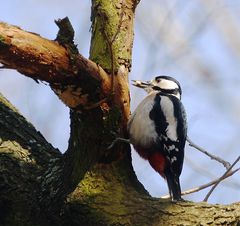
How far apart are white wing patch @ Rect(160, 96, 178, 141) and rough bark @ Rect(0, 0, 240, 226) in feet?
1.89

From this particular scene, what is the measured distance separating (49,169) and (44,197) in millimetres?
160

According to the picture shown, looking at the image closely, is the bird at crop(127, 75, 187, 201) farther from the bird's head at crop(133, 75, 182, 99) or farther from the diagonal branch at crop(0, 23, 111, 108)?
the diagonal branch at crop(0, 23, 111, 108)

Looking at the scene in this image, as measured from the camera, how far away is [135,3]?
124 inches

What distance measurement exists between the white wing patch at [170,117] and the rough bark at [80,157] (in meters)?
0.58

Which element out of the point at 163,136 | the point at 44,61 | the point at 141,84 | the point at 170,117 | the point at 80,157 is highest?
the point at 141,84

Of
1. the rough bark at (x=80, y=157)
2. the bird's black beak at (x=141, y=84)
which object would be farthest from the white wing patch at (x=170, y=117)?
the rough bark at (x=80, y=157)

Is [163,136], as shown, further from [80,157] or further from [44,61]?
[44,61]

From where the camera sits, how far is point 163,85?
4.01 meters

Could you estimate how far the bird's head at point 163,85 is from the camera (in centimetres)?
397

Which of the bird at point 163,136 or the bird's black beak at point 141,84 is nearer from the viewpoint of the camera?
the bird at point 163,136

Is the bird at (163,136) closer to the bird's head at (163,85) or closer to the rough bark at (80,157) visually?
the bird's head at (163,85)

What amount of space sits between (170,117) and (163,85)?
48 centimetres

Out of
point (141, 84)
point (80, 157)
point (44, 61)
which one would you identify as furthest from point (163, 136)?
point (44, 61)

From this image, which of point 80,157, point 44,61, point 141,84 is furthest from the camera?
point 141,84
